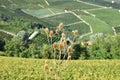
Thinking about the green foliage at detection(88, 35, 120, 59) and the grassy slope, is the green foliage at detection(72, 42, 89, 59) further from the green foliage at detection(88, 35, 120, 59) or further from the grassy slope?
the grassy slope

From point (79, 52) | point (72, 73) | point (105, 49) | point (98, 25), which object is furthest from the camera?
point (98, 25)

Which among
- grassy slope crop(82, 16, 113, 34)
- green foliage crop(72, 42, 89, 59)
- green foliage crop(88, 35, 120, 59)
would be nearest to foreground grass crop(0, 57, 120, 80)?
green foliage crop(72, 42, 89, 59)

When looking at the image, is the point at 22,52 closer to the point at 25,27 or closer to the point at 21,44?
the point at 21,44

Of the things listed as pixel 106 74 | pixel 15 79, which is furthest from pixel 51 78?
pixel 106 74

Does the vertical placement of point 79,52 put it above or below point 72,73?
below

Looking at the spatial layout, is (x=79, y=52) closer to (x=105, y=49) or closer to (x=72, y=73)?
(x=105, y=49)

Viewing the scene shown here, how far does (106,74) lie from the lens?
28.6 metres

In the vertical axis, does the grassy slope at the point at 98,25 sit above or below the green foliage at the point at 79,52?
below

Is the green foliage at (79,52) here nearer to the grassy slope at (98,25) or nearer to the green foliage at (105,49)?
the green foliage at (105,49)

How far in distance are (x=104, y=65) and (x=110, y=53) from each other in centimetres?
3651

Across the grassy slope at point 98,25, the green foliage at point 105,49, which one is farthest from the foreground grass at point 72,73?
the grassy slope at point 98,25

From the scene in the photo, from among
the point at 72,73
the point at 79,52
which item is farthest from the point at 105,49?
the point at 72,73

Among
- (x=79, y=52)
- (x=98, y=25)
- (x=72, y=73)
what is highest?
(x=72, y=73)

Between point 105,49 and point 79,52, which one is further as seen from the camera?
point 105,49
